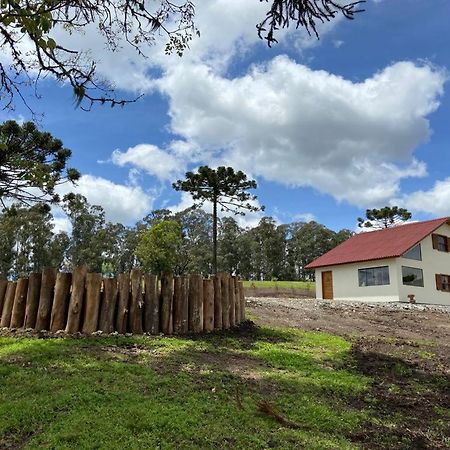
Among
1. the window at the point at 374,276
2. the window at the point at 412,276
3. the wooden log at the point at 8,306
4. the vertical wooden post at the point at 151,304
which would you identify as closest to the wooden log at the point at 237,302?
the vertical wooden post at the point at 151,304

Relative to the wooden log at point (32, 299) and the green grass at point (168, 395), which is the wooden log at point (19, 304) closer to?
the wooden log at point (32, 299)

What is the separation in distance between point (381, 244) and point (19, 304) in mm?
27321

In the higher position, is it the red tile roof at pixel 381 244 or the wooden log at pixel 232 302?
the red tile roof at pixel 381 244

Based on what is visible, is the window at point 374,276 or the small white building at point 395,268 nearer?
the small white building at point 395,268

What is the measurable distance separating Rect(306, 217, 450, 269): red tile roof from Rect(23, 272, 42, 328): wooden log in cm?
2388

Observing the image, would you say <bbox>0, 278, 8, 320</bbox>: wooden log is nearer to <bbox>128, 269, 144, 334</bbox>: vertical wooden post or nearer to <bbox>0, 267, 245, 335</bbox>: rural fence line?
<bbox>0, 267, 245, 335</bbox>: rural fence line

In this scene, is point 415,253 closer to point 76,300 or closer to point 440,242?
point 440,242

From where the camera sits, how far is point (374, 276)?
3089 centimetres

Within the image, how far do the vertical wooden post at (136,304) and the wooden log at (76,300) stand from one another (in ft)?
3.07

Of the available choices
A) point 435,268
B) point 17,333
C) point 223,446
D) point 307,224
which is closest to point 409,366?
point 223,446

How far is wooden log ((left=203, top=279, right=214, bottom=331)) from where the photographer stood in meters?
10.4

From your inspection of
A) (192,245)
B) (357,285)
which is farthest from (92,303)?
(192,245)

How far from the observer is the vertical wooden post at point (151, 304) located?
959cm

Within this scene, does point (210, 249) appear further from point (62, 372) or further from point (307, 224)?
point (62, 372)
